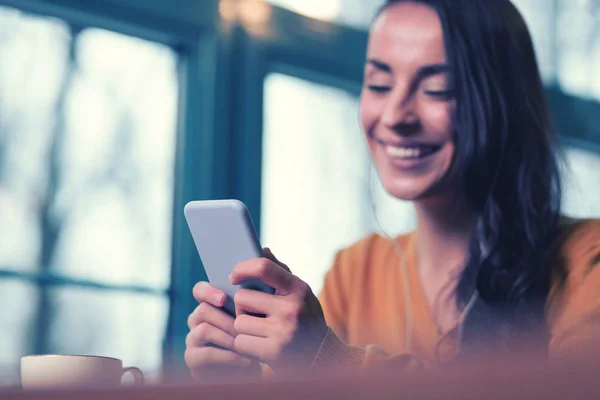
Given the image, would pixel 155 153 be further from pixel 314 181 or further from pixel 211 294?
pixel 211 294

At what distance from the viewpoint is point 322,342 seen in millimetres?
839

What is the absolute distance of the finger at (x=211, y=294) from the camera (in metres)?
0.86

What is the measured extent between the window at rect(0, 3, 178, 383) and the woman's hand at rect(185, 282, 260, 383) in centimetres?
60

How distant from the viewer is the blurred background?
148cm

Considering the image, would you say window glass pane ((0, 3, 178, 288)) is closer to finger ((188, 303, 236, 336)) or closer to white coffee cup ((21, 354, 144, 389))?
finger ((188, 303, 236, 336))

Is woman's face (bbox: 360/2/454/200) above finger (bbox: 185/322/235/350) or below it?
above

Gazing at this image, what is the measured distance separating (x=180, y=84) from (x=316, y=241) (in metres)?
0.49

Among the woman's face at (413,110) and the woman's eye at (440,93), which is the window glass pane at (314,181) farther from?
the woman's eye at (440,93)

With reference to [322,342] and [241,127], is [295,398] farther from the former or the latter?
[241,127]

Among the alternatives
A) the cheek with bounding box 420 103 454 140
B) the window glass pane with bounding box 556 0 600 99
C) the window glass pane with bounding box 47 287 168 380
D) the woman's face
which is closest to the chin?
the woman's face

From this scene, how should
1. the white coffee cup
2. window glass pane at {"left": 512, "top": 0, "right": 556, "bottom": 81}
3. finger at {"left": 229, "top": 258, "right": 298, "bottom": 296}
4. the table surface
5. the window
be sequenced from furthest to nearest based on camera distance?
window glass pane at {"left": 512, "top": 0, "right": 556, "bottom": 81} → the window → finger at {"left": 229, "top": 258, "right": 298, "bottom": 296} → the white coffee cup → the table surface

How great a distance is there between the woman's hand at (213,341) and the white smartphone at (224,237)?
0.09ft

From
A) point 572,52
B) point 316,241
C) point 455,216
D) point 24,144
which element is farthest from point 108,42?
point 572,52

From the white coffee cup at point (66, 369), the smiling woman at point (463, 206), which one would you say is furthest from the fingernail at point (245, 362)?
the smiling woman at point (463, 206)
